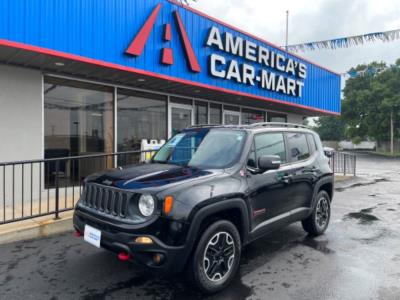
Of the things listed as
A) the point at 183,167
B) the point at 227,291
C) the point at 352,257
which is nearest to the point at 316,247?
the point at 352,257

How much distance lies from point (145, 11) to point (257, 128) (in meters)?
5.00

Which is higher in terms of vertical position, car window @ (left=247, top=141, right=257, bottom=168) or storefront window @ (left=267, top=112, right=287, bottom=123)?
storefront window @ (left=267, top=112, right=287, bottom=123)

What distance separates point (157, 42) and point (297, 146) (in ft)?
15.6

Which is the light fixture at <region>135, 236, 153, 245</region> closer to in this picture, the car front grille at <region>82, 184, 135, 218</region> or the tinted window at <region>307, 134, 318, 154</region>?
the car front grille at <region>82, 184, 135, 218</region>

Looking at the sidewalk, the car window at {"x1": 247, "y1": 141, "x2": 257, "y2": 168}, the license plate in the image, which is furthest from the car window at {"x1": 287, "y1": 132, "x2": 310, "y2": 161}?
the sidewalk

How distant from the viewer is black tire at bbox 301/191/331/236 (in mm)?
5406

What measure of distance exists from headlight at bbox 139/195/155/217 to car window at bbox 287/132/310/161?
2.56 m

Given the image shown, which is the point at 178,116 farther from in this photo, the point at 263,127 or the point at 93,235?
the point at 93,235

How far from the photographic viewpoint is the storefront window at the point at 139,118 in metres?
9.39

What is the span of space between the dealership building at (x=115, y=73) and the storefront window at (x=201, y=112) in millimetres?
36

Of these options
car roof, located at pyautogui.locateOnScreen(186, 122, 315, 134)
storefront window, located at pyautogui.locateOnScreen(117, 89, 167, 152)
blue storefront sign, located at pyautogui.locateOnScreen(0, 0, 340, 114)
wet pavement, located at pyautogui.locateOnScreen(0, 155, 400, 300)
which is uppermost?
blue storefront sign, located at pyautogui.locateOnScreen(0, 0, 340, 114)

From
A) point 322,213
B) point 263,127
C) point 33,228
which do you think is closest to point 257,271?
point 263,127

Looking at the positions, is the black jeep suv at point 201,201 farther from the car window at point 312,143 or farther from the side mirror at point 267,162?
the car window at point 312,143

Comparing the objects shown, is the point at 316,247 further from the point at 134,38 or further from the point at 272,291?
the point at 134,38
